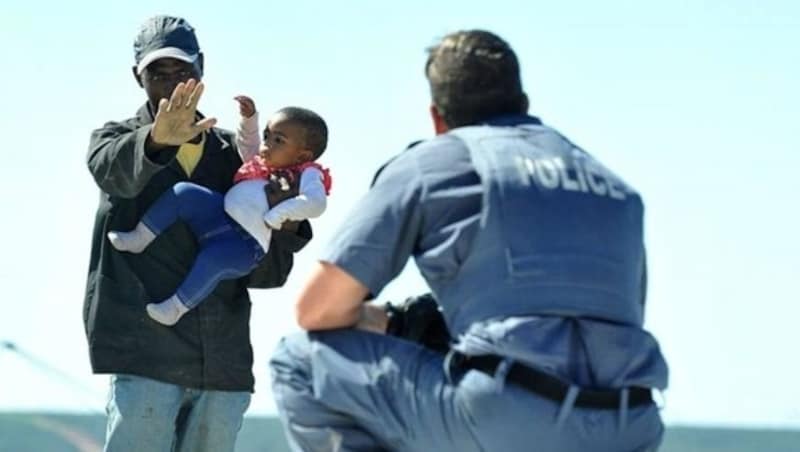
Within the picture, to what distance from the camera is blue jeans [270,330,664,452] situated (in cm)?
600

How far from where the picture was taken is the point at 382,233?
241 inches

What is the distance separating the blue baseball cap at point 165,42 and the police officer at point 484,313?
1.89 metres

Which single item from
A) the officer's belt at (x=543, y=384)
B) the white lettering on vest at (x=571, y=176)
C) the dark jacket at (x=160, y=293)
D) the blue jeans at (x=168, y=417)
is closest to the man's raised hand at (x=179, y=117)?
the dark jacket at (x=160, y=293)

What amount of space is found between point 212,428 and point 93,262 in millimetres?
697

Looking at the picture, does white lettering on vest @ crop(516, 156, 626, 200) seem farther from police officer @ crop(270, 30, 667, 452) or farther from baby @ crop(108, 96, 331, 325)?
baby @ crop(108, 96, 331, 325)

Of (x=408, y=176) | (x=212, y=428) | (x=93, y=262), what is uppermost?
(x=408, y=176)

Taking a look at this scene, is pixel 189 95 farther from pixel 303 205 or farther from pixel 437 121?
pixel 437 121

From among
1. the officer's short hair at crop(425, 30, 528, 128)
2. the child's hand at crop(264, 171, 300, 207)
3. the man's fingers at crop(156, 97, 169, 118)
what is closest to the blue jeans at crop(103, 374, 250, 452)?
the child's hand at crop(264, 171, 300, 207)

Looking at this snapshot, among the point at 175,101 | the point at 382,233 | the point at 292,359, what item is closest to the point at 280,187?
the point at 175,101

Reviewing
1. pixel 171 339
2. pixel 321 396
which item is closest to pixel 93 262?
pixel 171 339

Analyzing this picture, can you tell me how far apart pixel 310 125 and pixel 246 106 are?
246mm

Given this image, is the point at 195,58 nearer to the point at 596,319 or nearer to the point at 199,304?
the point at 199,304

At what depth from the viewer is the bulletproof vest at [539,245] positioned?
608 cm

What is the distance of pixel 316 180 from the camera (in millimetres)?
7930
